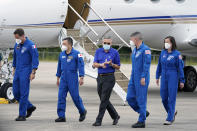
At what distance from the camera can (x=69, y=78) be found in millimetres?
12500

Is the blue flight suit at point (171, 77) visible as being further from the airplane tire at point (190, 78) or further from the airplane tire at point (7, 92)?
the airplane tire at point (190, 78)

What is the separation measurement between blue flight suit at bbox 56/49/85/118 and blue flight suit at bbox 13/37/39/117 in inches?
24.1

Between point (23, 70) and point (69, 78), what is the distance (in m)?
1.01

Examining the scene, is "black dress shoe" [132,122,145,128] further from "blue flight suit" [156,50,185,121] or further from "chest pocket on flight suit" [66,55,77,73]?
"chest pocket on flight suit" [66,55,77,73]

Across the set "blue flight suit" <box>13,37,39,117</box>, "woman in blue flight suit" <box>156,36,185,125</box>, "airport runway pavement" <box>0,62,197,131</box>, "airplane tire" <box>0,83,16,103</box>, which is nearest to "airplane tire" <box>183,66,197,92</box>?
"airport runway pavement" <box>0,62,197,131</box>

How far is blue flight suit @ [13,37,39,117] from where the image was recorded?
12.7m

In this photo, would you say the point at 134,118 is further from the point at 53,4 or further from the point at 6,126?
the point at 53,4

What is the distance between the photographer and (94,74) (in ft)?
56.3

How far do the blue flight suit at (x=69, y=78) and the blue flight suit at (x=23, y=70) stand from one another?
0.61 metres

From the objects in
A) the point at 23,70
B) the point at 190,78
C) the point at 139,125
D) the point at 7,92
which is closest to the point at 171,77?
the point at 139,125

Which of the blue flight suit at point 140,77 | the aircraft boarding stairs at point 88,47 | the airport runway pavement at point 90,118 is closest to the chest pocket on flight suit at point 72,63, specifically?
the airport runway pavement at point 90,118

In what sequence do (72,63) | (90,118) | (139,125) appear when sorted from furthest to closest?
(90,118) < (72,63) < (139,125)

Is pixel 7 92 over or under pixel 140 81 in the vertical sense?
under

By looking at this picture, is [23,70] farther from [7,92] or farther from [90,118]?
[7,92]
